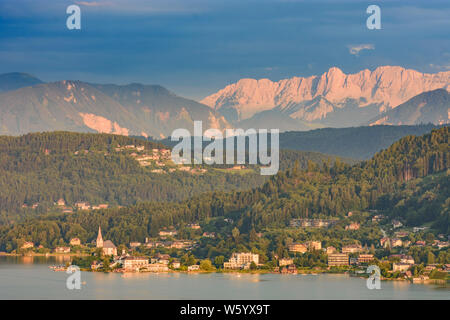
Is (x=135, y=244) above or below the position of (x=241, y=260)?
above

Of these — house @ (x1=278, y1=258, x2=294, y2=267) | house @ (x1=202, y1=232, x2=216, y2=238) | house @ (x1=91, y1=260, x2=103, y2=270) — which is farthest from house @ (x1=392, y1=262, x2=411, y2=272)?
house @ (x1=202, y1=232, x2=216, y2=238)

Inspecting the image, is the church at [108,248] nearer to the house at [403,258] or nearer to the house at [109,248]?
the house at [109,248]

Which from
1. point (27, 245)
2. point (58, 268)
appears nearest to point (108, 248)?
point (58, 268)

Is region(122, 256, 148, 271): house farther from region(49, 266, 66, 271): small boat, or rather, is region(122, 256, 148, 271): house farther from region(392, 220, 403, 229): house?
region(392, 220, 403, 229): house

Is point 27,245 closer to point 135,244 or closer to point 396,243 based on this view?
point 135,244

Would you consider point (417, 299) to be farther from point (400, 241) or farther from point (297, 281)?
point (400, 241)

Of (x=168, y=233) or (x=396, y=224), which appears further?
(x=168, y=233)
